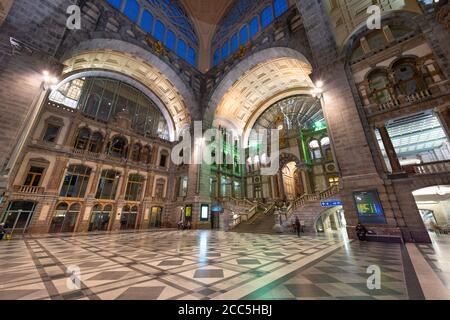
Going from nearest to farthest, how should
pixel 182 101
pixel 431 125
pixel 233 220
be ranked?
pixel 431 125 < pixel 233 220 < pixel 182 101

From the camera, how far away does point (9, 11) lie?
9.30m

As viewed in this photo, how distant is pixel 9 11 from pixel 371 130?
2034 centimetres

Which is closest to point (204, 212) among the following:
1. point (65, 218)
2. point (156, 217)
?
point (156, 217)

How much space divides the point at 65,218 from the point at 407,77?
2548cm

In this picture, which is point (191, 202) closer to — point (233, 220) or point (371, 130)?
point (233, 220)

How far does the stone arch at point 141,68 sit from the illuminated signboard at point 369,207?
17.0 metres

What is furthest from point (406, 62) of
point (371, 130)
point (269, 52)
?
point (269, 52)

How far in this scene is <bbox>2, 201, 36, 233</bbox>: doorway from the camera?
12.0m

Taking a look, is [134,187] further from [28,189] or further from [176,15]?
[176,15]

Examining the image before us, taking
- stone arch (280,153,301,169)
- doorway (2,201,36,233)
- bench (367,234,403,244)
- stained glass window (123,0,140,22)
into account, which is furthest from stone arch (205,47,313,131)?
doorway (2,201,36,233)

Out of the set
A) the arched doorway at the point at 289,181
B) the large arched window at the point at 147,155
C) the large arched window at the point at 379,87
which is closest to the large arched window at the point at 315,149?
the arched doorway at the point at 289,181

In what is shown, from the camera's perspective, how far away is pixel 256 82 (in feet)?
70.5

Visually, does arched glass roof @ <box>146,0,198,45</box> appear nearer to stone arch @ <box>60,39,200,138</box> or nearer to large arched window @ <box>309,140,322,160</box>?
stone arch @ <box>60,39,200,138</box>

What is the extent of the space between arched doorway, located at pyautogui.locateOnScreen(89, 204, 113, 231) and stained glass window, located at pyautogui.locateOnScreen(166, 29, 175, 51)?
61.9 feet
